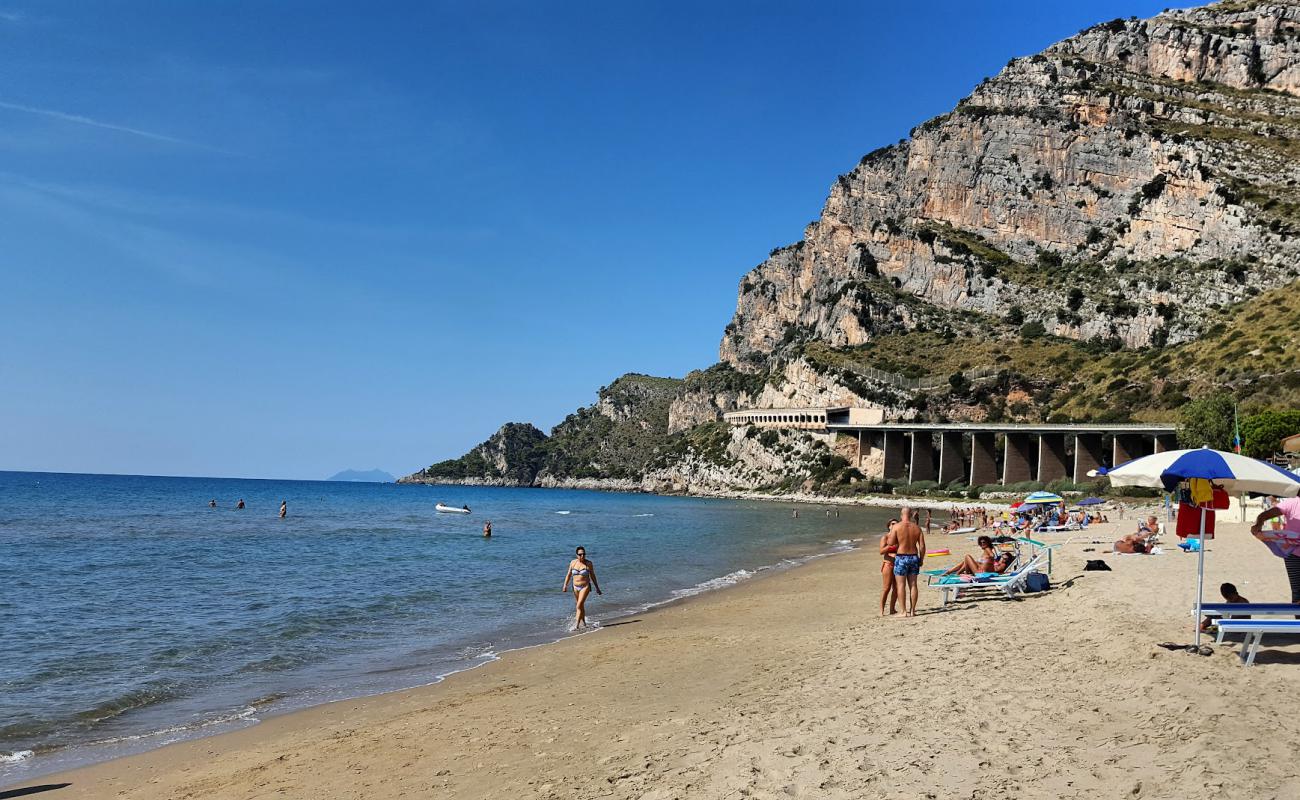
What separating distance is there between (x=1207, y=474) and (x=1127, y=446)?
7223 cm

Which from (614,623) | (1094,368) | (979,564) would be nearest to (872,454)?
(1094,368)

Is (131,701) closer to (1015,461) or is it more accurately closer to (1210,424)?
(1210,424)

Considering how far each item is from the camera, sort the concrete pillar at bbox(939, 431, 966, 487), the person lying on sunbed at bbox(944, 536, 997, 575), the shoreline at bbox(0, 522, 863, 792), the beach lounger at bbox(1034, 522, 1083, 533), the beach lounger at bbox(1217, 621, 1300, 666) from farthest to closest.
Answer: the concrete pillar at bbox(939, 431, 966, 487), the beach lounger at bbox(1034, 522, 1083, 533), the person lying on sunbed at bbox(944, 536, 997, 575), the shoreline at bbox(0, 522, 863, 792), the beach lounger at bbox(1217, 621, 1300, 666)

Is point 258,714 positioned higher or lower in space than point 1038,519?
lower

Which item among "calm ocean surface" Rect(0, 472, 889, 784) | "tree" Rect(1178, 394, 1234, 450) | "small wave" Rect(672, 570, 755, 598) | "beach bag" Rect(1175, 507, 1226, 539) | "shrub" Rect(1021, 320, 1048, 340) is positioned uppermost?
"shrub" Rect(1021, 320, 1048, 340)

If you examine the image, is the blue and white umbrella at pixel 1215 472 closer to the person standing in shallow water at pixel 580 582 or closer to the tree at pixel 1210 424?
the person standing in shallow water at pixel 580 582

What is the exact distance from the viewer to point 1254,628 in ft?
26.2

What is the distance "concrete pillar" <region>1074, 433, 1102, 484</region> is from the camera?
2857 inches

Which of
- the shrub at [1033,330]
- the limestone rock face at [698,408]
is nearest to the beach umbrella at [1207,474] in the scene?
the shrub at [1033,330]

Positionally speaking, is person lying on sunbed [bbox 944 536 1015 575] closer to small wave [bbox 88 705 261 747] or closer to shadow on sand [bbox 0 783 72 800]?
small wave [bbox 88 705 261 747]

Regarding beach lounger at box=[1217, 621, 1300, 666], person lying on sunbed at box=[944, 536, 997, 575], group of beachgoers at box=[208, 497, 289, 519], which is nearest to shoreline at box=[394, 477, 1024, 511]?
person lying on sunbed at box=[944, 536, 997, 575]

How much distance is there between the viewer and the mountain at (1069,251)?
86000 millimetres

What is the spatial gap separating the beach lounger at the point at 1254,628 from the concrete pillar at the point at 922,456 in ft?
292

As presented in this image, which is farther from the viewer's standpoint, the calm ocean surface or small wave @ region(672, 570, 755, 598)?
small wave @ region(672, 570, 755, 598)
